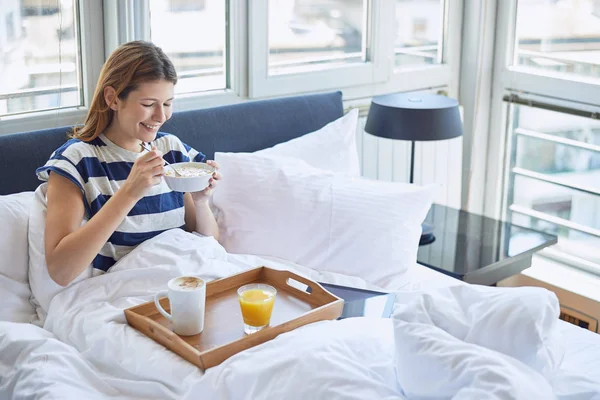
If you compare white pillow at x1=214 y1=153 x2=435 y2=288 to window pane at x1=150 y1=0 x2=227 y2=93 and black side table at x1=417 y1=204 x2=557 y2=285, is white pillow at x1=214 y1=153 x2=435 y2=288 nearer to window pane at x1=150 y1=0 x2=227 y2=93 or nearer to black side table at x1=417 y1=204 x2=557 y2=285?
black side table at x1=417 y1=204 x2=557 y2=285

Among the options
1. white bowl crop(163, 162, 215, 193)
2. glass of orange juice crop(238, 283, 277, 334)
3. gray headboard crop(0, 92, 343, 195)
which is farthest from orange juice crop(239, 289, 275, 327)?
gray headboard crop(0, 92, 343, 195)

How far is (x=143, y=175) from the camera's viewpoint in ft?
6.21

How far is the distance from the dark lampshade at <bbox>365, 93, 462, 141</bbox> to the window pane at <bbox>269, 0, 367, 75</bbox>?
424mm

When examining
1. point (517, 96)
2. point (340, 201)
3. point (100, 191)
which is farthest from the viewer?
point (517, 96)

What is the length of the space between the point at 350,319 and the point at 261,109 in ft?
3.78

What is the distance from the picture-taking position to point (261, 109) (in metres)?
2.69

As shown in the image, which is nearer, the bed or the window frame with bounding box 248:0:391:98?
the bed

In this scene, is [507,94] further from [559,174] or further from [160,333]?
[160,333]

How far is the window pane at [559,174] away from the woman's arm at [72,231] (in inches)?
82.6

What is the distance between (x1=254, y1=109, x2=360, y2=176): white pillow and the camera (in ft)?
8.58

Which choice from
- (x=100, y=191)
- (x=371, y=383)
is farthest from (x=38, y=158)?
(x=371, y=383)

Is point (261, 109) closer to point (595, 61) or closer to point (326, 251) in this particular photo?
point (326, 251)

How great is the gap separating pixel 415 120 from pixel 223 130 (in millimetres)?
701

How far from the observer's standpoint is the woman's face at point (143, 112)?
2.04 metres
